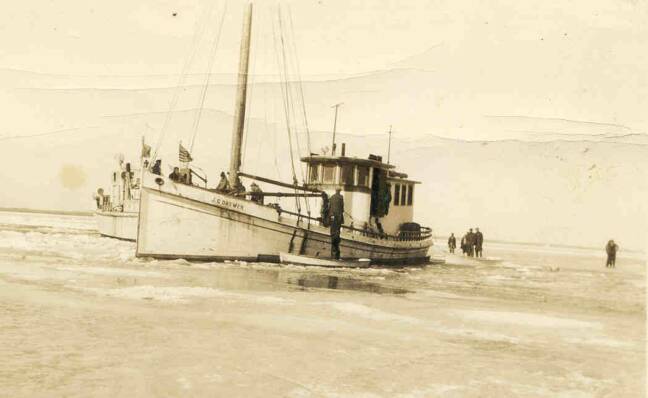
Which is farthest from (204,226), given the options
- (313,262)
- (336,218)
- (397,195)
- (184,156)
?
(397,195)

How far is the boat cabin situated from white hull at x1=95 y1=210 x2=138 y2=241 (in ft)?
36.6

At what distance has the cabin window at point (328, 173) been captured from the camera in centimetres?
2145

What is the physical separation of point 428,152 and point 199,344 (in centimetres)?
8893

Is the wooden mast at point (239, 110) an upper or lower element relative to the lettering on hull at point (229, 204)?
upper

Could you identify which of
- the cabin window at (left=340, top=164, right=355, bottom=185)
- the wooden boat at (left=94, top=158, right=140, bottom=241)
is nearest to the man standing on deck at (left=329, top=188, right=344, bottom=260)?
the cabin window at (left=340, top=164, right=355, bottom=185)

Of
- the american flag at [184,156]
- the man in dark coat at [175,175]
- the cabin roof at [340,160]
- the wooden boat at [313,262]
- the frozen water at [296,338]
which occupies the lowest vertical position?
the frozen water at [296,338]

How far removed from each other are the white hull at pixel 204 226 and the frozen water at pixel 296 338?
10.1 feet

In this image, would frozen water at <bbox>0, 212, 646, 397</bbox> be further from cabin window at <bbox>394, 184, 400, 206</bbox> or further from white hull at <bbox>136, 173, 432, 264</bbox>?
cabin window at <bbox>394, 184, 400, 206</bbox>

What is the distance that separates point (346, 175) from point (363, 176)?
671mm

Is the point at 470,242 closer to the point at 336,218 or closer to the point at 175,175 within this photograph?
the point at 336,218

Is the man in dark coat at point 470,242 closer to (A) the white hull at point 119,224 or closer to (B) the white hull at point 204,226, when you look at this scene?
(B) the white hull at point 204,226

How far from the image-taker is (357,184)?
21.4m

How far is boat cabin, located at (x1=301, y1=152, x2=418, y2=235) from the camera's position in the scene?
21.2 meters

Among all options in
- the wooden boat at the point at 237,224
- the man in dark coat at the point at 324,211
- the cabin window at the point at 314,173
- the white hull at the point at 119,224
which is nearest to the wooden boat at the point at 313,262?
the wooden boat at the point at 237,224
